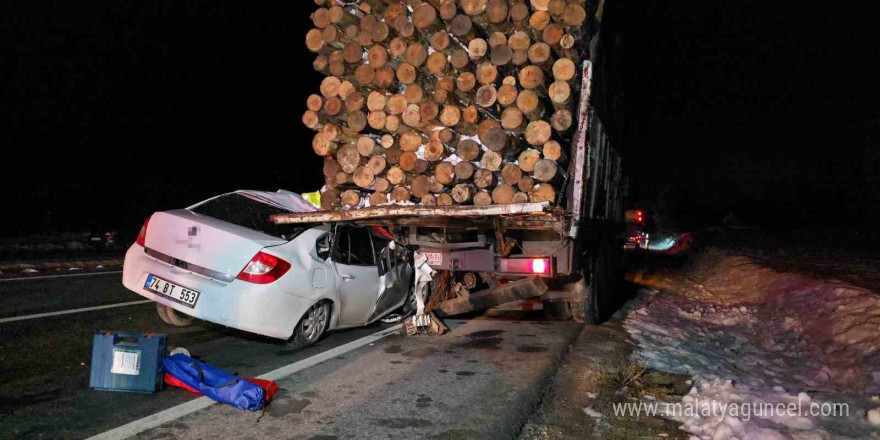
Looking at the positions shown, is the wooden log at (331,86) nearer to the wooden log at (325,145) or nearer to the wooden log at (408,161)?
the wooden log at (325,145)

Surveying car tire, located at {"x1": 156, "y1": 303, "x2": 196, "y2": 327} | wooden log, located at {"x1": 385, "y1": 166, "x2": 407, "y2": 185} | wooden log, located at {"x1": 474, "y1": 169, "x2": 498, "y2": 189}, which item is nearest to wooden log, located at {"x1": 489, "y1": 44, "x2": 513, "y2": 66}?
wooden log, located at {"x1": 474, "y1": 169, "x2": 498, "y2": 189}

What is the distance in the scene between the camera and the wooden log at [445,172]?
5516mm

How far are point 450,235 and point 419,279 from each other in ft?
2.09

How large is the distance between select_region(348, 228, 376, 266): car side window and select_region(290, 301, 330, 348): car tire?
2.17ft

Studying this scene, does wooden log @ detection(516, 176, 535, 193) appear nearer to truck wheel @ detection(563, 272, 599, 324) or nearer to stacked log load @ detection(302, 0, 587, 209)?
stacked log load @ detection(302, 0, 587, 209)

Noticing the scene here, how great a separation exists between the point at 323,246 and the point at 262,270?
0.89m

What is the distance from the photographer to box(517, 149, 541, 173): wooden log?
17.5 feet

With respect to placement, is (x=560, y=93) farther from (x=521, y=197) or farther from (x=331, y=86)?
(x=331, y=86)

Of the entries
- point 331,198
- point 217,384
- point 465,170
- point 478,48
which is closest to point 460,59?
point 478,48

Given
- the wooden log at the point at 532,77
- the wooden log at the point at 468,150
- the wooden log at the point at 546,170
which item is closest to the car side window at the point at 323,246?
the wooden log at the point at 468,150

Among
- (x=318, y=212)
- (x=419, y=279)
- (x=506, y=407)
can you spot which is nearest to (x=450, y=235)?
(x=419, y=279)

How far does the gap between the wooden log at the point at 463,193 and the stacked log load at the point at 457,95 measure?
1cm

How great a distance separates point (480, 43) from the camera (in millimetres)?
5301

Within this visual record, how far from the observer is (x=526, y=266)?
18.9 ft
